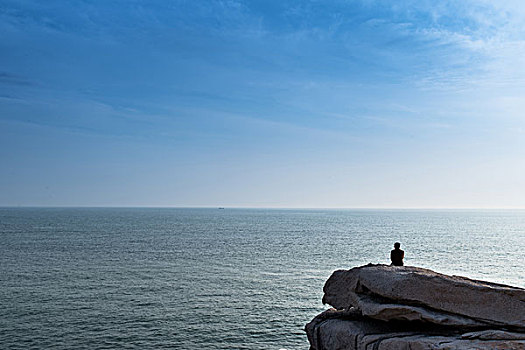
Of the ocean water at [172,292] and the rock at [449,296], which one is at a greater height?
the rock at [449,296]

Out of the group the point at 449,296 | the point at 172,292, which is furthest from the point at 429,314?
the point at 172,292

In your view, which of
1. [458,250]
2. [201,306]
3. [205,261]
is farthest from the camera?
[458,250]

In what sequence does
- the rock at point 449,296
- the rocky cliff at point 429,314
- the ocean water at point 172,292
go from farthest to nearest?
the ocean water at point 172,292
the rock at point 449,296
the rocky cliff at point 429,314

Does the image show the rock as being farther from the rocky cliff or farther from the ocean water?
the ocean water

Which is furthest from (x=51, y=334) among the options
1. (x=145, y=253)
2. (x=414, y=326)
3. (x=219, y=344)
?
(x=145, y=253)

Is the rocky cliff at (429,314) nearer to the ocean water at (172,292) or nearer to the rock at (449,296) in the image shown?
the rock at (449,296)

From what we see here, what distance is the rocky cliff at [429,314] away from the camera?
39.4ft

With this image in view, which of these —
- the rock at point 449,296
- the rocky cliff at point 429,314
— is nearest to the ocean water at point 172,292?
the rocky cliff at point 429,314

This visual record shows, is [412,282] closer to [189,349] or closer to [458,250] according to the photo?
[189,349]

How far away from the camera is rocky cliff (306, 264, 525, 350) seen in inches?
473

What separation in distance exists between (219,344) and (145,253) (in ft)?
167

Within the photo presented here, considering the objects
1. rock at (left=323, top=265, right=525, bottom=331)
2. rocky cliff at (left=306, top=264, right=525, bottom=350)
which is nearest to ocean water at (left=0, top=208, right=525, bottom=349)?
rocky cliff at (left=306, top=264, right=525, bottom=350)

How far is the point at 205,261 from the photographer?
2729 inches

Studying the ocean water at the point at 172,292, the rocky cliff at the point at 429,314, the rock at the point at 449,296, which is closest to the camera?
the rocky cliff at the point at 429,314
